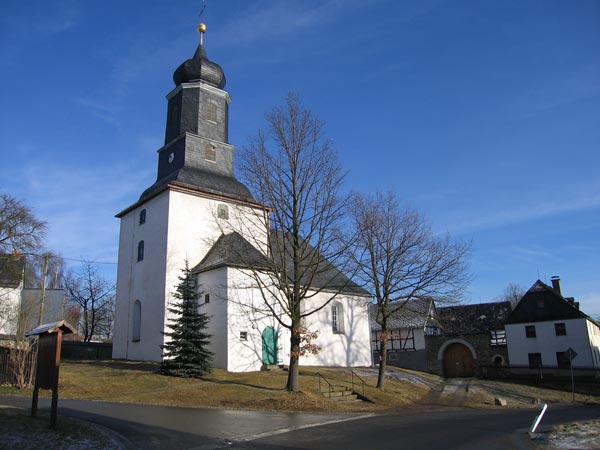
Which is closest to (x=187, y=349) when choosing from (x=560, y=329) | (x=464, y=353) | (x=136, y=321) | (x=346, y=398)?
(x=346, y=398)

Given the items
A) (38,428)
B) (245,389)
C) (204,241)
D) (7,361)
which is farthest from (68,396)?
(204,241)

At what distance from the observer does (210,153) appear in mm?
31484

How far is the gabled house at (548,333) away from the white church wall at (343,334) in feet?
49.1

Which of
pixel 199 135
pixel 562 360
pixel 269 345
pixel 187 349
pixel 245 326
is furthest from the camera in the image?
pixel 562 360

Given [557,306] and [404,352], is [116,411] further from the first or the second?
[557,306]

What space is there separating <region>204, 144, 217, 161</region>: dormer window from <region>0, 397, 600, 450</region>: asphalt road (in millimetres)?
17893

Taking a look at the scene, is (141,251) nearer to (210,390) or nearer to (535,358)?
(210,390)

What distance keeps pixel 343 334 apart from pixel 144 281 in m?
13.0

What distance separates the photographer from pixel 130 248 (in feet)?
→ 104

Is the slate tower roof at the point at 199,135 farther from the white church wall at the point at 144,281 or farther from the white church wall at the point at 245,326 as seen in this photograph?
the white church wall at the point at 245,326

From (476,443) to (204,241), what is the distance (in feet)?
70.3

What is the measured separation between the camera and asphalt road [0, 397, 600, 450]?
1044cm

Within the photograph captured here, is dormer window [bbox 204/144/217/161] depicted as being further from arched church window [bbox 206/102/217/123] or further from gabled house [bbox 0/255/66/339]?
gabled house [bbox 0/255/66/339]

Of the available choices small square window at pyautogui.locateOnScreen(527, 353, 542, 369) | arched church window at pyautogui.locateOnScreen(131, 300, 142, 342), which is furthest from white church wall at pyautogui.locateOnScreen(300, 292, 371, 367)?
small square window at pyautogui.locateOnScreen(527, 353, 542, 369)
